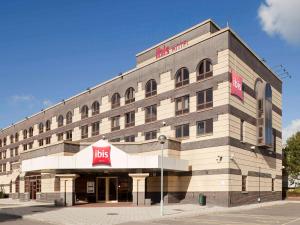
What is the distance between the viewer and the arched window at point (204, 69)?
38.6 m

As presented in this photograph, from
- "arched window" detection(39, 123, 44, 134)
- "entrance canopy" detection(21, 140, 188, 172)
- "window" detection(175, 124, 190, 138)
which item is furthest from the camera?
"arched window" detection(39, 123, 44, 134)

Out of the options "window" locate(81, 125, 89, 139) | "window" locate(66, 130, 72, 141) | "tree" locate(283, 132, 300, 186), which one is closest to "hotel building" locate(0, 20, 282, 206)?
"window" locate(81, 125, 89, 139)

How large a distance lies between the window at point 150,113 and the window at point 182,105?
3237 mm

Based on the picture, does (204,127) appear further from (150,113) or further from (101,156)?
(101,156)

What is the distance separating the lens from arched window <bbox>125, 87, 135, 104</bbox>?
1860 inches

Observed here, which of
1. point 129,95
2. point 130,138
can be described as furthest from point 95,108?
point 130,138

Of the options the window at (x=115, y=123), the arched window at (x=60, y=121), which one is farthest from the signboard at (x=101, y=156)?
the arched window at (x=60, y=121)

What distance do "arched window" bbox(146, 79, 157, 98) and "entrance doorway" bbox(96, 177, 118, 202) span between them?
10.7 metres

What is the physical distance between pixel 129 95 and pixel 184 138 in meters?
11.1

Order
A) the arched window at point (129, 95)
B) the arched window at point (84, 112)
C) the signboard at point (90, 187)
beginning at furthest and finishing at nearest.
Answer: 1. the arched window at point (84, 112)
2. the arched window at point (129, 95)
3. the signboard at point (90, 187)

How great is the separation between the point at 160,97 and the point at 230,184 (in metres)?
12.6

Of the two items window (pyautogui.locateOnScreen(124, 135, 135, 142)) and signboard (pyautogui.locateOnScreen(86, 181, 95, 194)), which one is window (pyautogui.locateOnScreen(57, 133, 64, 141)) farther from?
signboard (pyautogui.locateOnScreen(86, 181, 95, 194))

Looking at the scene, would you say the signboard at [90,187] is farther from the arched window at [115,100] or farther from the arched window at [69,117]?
the arched window at [69,117]

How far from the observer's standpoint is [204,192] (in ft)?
122
